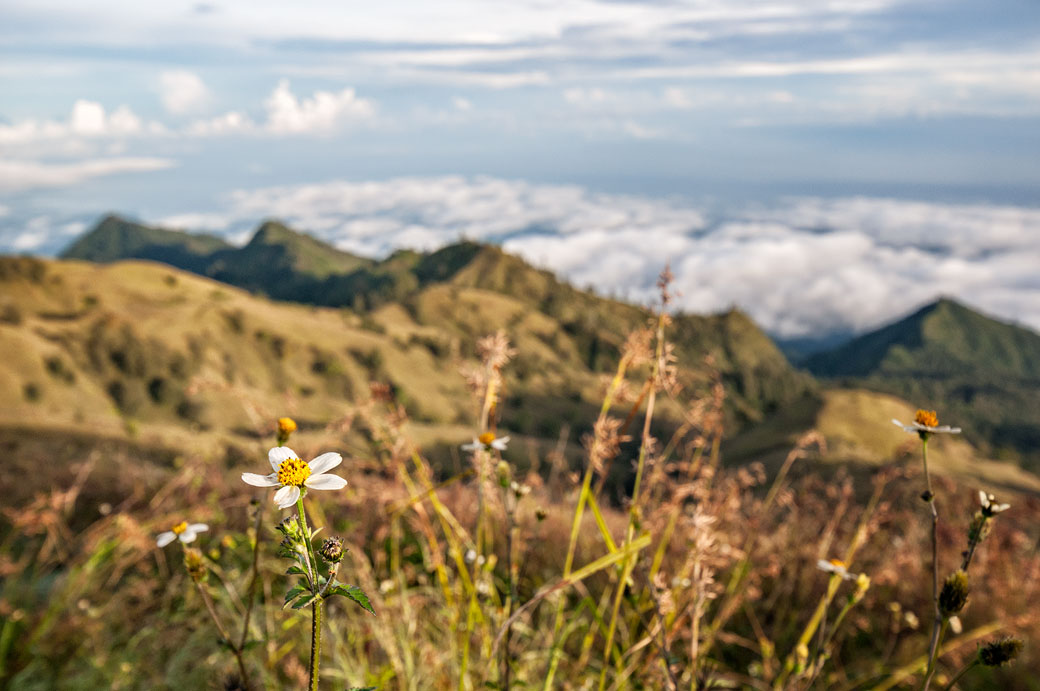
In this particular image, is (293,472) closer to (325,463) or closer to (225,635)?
(325,463)

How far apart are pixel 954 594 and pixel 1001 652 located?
14 centimetres

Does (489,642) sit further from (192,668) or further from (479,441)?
(192,668)

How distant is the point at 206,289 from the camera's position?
13812 centimetres

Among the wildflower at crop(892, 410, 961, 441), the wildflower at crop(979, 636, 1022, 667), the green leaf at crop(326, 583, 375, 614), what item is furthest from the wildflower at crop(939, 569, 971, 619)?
the green leaf at crop(326, 583, 375, 614)

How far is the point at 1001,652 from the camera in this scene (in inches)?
56.6

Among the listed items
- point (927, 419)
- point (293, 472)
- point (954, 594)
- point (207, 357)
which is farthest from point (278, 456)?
point (207, 357)

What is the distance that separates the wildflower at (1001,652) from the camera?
1.40 metres

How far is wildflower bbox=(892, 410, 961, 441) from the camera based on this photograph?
1.66 meters

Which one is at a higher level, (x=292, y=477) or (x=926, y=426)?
(x=292, y=477)

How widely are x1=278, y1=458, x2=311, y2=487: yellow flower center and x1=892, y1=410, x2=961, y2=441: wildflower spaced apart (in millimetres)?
1371

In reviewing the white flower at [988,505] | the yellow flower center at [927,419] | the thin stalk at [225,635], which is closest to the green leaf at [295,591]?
the thin stalk at [225,635]

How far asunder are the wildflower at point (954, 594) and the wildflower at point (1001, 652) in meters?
0.09

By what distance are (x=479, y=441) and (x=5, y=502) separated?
283 inches

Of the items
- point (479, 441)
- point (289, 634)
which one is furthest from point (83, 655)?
point (479, 441)
